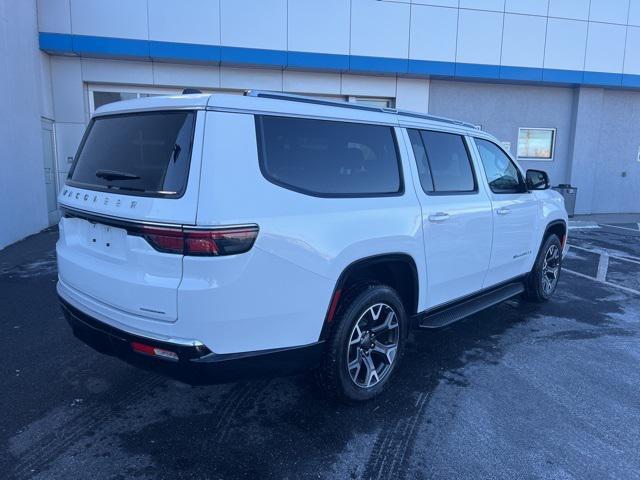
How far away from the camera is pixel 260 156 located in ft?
8.84

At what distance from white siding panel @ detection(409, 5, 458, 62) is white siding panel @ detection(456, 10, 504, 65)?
0.23 m

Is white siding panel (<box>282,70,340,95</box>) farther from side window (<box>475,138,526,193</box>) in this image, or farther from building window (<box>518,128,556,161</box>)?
side window (<box>475,138,526,193</box>)

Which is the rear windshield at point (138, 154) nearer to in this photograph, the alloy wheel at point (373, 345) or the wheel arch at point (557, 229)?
the alloy wheel at point (373, 345)

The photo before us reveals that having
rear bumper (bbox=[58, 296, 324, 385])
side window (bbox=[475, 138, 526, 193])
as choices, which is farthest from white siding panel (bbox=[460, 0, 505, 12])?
rear bumper (bbox=[58, 296, 324, 385])

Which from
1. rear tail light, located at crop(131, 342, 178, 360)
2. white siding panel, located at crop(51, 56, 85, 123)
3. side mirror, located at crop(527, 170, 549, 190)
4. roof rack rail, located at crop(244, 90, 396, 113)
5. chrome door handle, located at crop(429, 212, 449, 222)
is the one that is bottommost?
rear tail light, located at crop(131, 342, 178, 360)

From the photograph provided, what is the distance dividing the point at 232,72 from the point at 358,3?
3.57m

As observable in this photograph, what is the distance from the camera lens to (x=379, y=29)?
12258 mm

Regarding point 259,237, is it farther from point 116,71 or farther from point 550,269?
point 116,71

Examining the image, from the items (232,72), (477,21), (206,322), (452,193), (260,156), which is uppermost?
(477,21)

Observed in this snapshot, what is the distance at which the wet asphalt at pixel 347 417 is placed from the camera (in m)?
2.79

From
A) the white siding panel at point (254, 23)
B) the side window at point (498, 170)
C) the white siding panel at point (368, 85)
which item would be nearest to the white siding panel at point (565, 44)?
the white siding panel at point (368, 85)

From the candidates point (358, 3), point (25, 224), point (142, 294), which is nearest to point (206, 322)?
point (142, 294)

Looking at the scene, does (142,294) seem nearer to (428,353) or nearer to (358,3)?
(428,353)

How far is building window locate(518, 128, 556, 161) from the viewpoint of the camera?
1442 cm
